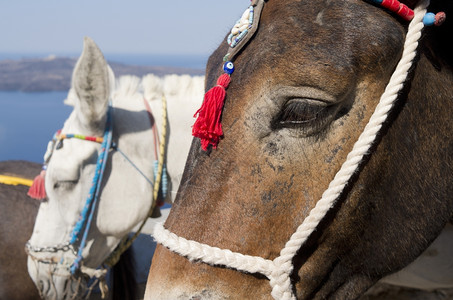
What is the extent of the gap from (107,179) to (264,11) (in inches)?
72.1

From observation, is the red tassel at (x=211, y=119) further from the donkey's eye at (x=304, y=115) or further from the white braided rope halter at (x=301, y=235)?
the white braided rope halter at (x=301, y=235)

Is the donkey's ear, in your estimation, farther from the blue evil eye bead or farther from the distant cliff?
the distant cliff

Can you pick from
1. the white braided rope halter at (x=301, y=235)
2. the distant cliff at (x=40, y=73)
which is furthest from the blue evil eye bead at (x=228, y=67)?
the distant cliff at (x=40, y=73)

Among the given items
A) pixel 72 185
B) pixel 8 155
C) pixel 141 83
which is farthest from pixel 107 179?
pixel 8 155

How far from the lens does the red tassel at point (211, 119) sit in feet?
4.25

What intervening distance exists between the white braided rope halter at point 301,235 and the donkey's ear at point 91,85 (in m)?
1.68

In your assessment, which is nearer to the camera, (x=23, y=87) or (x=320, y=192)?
(x=320, y=192)

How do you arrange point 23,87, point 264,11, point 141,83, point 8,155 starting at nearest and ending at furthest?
point 264,11 < point 141,83 < point 8,155 < point 23,87

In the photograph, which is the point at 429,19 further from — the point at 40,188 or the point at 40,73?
the point at 40,73

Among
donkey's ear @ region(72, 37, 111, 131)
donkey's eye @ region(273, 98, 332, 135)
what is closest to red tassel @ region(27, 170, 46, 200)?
donkey's ear @ region(72, 37, 111, 131)

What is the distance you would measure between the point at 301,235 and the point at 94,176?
72.9 inches

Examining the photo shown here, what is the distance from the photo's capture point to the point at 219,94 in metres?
1.31

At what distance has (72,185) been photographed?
111 inches

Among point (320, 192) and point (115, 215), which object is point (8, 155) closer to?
point (115, 215)
